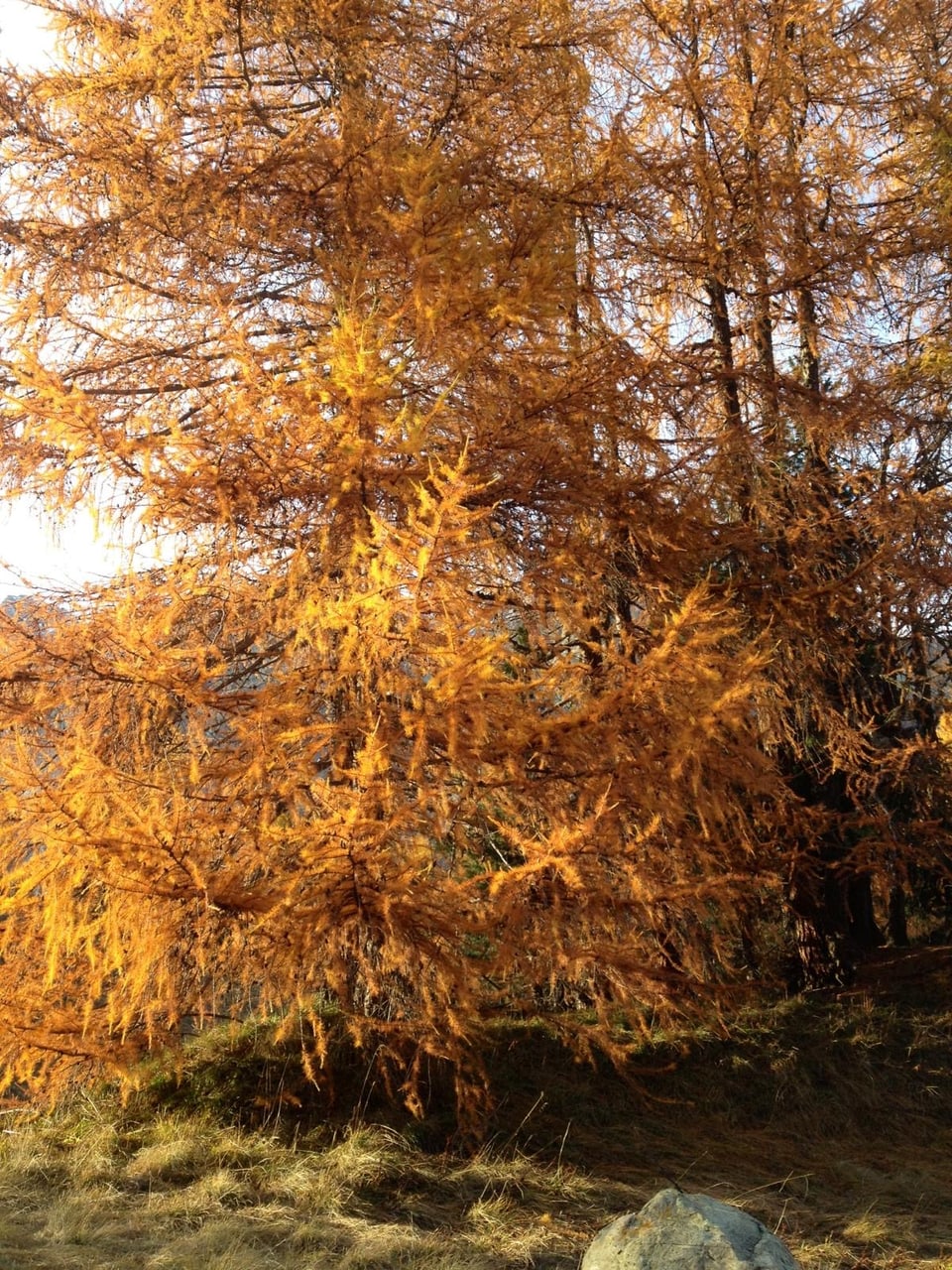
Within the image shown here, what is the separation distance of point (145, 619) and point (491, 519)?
74.4 inches

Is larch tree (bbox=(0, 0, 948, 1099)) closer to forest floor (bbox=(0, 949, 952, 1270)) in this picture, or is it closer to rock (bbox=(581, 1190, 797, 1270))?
forest floor (bbox=(0, 949, 952, 1270))

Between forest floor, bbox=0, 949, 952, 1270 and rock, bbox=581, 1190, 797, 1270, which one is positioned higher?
rock, bbox=581, 1190, 797, 1270

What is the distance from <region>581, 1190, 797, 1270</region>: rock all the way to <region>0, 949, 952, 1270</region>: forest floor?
2.29ft

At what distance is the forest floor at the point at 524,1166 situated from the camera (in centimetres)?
400

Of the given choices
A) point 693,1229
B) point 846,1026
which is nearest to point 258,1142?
point 693,1229

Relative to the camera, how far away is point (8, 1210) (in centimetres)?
423

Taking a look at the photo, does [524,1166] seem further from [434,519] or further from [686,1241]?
[434,519]

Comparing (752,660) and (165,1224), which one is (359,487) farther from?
(165,1224)

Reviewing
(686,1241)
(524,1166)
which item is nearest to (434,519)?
(686,1241)

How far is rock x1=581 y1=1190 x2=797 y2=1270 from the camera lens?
3.18 m

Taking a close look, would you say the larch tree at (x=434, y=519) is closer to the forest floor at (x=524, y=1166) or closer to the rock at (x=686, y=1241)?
the forest floor at (x=524, y=1166)

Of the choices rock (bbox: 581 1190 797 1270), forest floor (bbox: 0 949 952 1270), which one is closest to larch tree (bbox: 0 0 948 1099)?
forest floor (bbox: 0 949 952 1270)

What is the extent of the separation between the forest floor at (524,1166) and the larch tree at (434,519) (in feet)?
1.55

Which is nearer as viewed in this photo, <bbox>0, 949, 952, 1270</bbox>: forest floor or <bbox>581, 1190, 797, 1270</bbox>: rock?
<bbox>581, 1190, 797, 1270</bbox>: rock
